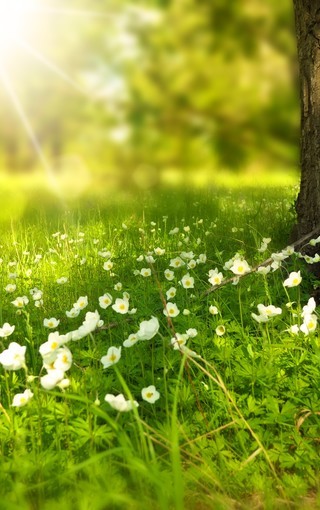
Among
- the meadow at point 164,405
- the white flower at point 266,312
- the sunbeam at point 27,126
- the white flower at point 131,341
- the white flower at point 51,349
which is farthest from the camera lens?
the sunbeam at point 27,126

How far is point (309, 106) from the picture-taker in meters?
2.77

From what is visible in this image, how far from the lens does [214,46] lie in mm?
3939

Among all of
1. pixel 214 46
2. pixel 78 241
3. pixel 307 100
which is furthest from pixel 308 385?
pixel 214 46

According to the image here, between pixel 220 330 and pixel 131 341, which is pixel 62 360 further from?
pixel 220 330

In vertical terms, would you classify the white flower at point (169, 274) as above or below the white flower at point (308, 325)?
below

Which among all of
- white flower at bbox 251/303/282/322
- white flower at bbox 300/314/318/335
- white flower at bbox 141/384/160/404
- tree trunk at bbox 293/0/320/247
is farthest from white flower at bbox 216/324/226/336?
tree trunk at bbox 293/0/320/247

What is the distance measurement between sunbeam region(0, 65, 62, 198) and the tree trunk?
110 inches

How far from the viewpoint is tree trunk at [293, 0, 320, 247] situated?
106 inches

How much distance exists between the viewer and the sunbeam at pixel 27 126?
16.8 ft

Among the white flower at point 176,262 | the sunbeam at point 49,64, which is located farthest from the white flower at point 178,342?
the sunbeam at point 49,64

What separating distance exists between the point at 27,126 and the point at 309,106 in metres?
4.28

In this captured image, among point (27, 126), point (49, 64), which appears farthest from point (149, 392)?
point (49, 64)

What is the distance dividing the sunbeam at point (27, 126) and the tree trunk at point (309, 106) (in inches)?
110

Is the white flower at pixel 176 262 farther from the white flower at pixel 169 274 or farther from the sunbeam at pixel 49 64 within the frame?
the sunbeam at pixel 49 64
